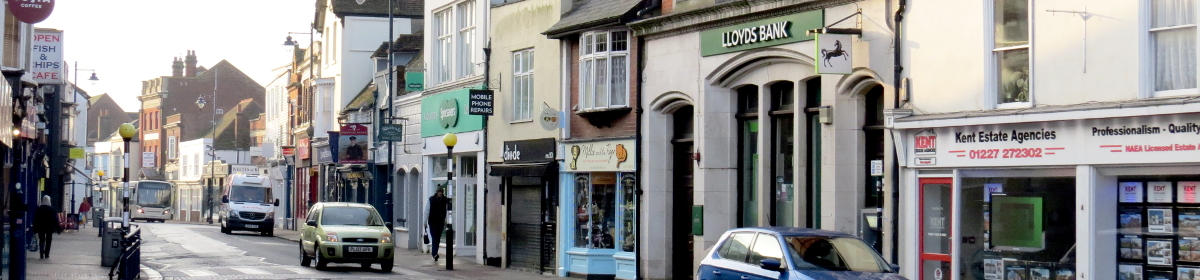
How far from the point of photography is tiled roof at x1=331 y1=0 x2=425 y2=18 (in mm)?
45688

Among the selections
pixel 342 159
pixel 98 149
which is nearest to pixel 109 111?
pixel 98 149

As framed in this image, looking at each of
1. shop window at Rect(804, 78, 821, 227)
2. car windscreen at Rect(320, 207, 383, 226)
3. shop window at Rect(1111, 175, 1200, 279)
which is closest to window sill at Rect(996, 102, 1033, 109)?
shop window at Rect(1111, 175, 1200, 279)

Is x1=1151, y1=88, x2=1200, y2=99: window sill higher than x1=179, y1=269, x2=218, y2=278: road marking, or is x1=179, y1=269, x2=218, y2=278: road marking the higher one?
x1=1151, y1=88, x2=1200, y2=99: window sill

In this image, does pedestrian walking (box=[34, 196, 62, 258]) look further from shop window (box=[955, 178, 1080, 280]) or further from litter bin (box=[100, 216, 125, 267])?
shop window (box=[955, 178, 1080, 280])

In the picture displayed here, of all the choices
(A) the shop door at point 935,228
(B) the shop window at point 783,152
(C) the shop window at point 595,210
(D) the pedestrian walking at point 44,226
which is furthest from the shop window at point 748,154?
(D) the pedestrian walking at point 44,226

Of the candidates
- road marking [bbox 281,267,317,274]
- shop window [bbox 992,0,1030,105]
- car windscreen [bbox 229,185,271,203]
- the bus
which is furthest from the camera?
the bus

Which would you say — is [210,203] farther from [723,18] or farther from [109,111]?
[723,18]

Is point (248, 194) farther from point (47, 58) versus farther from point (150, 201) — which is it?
point (47, 58)

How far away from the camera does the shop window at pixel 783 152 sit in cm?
1964

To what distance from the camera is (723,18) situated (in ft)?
66.2

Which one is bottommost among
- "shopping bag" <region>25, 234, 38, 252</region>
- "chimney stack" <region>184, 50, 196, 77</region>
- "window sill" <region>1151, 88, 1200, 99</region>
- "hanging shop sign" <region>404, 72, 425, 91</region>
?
"shopping bag" <region>25, 234, 38, 252</region>

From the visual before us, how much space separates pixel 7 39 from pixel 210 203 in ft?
193

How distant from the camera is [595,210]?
962 inches

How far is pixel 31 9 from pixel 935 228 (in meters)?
12.9
